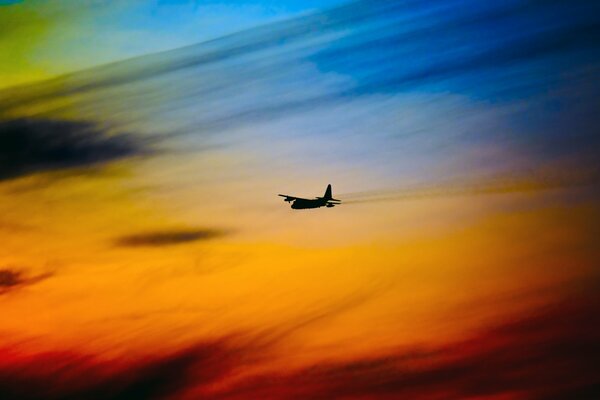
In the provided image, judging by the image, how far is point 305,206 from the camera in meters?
92.8
